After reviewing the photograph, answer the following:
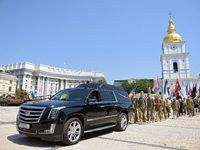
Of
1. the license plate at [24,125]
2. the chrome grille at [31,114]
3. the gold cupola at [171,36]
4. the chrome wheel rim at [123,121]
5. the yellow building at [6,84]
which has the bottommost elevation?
the chrome wheel rim at [123,121]

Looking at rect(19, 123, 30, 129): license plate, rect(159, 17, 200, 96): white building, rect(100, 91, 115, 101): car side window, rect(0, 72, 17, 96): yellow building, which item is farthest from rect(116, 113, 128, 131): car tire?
rect(0, 72, 17, 96): yellow building

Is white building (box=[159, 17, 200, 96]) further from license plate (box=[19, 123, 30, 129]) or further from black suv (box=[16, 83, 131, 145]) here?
license plate (box=[19, 123, 30, 129])

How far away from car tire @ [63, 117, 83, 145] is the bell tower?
2645 inches

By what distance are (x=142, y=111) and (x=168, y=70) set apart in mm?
61738

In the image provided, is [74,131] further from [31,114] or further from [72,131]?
[31,114]

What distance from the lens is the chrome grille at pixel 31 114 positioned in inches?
183

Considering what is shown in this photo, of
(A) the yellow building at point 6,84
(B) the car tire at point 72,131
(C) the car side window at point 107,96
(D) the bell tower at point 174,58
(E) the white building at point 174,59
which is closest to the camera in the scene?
(B) the car tire at point 72,131

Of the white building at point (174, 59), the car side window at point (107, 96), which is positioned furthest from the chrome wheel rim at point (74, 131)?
the white building at point (174, 59)

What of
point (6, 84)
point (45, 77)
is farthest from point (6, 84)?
point (45, 77)

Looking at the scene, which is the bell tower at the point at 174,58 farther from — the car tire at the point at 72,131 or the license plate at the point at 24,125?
the license plate at the point at 24,125

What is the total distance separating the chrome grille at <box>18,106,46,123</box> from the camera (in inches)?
183

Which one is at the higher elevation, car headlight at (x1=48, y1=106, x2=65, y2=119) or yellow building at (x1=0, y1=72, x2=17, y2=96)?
yellow building at (x1=0, y1=72, x2=17, y2=96)

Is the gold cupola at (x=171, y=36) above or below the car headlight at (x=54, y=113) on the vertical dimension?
above

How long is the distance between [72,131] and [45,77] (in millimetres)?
92570
